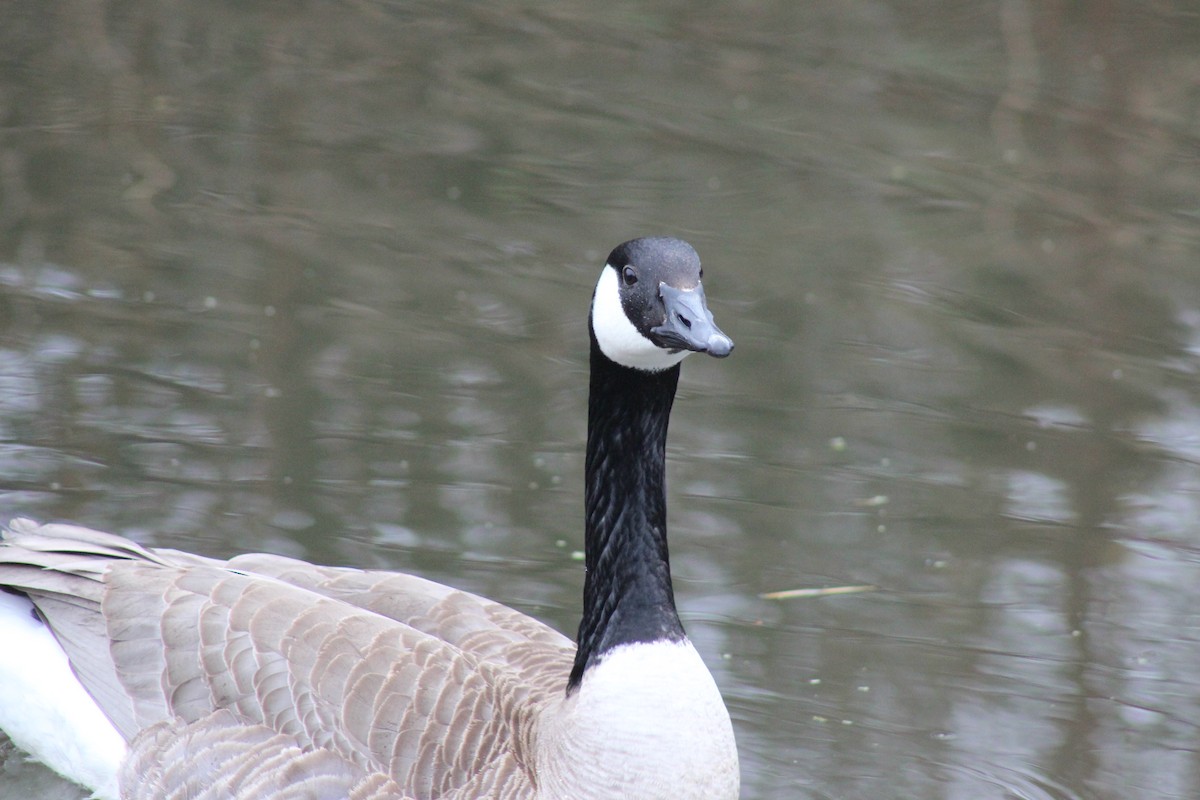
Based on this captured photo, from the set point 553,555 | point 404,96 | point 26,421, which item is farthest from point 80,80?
point 553,555

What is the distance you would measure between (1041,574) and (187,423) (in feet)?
12.1

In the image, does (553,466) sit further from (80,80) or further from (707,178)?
(80,80)

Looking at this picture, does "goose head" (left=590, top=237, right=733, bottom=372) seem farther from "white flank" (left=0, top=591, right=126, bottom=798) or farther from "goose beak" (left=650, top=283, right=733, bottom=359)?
"white flank" (left=0, top=591, right=126, bottom=798)

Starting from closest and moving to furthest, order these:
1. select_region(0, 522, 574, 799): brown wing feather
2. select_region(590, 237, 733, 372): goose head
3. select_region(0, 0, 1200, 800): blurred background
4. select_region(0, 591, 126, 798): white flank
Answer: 1. select_region(590, 237, 733, 372): goose head
2. select_region(0, 522, 574, 799): brown wing feather
3. select_region(0, 591, 126, 798): white flank
4. select_region(0, 0, 1200, 800): blurred background

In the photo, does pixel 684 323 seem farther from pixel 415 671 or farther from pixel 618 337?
pixel 415 671

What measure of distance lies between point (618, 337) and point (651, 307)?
20 centimetres

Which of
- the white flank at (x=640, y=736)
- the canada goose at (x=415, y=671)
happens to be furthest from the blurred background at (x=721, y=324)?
the white flank at (x=640, y=736)

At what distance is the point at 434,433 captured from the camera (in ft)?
23.4

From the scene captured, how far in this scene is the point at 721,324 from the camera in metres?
8.21

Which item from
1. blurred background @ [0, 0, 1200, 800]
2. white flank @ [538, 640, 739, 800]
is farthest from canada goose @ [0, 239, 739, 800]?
blurred background @ [0, 0, 1200, 800]

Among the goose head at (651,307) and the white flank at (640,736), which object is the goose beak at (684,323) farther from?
the white flank at (640,736)

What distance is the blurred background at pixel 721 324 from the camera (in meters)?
6.05

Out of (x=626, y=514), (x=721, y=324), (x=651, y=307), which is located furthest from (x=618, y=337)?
(x=721, y=324)

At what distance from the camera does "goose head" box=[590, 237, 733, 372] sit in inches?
164
